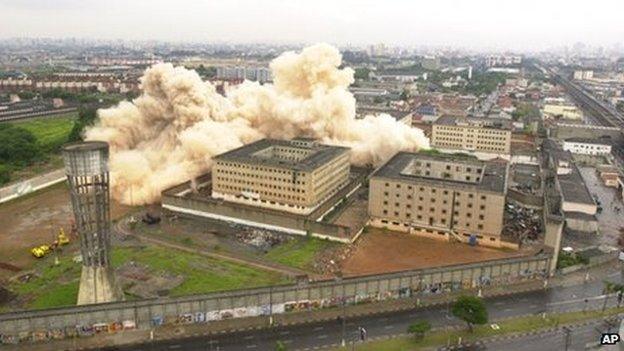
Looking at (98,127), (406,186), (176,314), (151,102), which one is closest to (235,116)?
(151,102)

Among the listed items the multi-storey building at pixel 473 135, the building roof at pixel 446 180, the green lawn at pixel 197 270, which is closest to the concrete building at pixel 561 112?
the multi-storey building at pixel 473 135

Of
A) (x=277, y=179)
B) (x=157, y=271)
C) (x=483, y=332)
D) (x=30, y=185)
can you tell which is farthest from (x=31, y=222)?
(x=483, y=332)

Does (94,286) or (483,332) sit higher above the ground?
(94,286)

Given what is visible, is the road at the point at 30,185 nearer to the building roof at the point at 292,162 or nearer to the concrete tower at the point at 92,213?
the building roof at the point at 292,162

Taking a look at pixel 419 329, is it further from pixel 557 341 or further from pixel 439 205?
pixel 439 205

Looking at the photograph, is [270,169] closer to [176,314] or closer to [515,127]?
[176,314]

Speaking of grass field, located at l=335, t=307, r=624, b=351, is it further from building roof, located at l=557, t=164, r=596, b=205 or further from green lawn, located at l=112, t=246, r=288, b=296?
building roof, located at l=557, t=164, r=596, b=205
